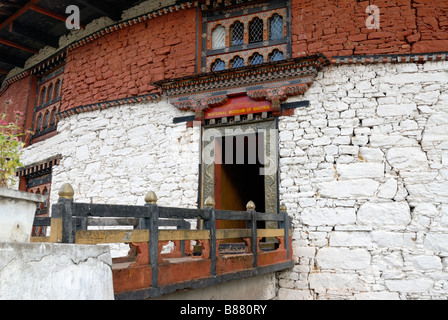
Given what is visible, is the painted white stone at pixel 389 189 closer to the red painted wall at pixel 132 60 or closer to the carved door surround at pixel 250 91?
the carved door surround at pixel 250 91

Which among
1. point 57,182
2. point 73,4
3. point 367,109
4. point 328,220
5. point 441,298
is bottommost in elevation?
point 441,298

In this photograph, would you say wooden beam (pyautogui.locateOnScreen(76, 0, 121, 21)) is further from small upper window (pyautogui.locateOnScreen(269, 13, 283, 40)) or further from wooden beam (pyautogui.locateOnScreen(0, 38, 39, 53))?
small upper window (pyautogui.locateOnScreen(269, 13, 283, 40))

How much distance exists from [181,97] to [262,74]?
1.71 meters

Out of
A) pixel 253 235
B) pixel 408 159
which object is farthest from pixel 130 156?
pixel 408 159

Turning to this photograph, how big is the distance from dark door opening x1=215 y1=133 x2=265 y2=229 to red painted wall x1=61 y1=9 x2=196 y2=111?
5.61 feet

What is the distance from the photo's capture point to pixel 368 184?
263 inches

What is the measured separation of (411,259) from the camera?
6293mm

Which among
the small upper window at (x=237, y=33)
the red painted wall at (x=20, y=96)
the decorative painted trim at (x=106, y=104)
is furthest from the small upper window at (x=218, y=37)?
the red painted wall at (x=20, y=96)

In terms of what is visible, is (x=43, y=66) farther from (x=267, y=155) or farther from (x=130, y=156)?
(x=267, y=155)

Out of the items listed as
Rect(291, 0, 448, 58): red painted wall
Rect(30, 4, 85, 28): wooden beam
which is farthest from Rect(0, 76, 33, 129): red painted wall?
Rect(291, 0, 448, 58): red painted wall

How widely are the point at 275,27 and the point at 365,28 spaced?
66.7 inches

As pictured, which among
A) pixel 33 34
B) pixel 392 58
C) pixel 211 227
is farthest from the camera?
pixel 33 34
